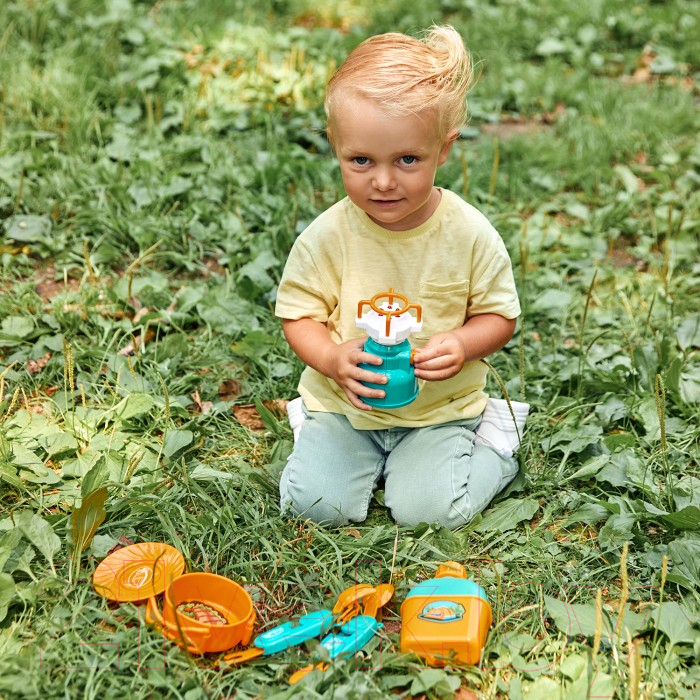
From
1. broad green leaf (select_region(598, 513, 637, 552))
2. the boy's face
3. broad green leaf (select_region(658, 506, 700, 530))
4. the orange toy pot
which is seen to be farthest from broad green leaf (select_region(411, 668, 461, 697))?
the boy's face

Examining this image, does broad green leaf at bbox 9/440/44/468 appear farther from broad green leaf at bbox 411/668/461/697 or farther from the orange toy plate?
broad green leaf at bbox 411/668/461/697

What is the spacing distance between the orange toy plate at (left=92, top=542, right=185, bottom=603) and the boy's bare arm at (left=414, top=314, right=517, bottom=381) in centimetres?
70

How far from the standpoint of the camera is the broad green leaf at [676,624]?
1786 mm

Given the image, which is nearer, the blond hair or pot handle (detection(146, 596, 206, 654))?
pot handle (detection(146, 596, 206, 654))

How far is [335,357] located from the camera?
81.7 inches

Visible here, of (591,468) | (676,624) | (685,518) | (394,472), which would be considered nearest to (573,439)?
(591,468)

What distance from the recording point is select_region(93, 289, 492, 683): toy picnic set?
68.4 inches

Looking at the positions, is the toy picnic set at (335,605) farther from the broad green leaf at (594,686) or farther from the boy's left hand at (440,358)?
the broad green leaf at (594,686)

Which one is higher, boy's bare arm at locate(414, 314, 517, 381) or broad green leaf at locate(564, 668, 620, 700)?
boy's bare arm at locate(414, 314, 517, 381)

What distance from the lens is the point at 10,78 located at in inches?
144

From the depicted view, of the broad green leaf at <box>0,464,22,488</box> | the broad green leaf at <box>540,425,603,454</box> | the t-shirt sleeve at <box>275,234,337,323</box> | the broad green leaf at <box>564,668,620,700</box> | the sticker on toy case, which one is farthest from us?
the broad green leaf at <box>540,425,603,454</box>

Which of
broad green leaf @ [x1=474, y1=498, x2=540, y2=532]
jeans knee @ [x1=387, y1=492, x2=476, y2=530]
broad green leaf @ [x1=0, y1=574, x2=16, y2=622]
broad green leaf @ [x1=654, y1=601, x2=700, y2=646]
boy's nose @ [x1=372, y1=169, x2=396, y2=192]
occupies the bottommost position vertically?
broad green leaf @ [x1=474, y1=498, x2=540, y2=532]

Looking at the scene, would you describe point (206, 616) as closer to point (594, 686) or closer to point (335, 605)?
point (335, 605)

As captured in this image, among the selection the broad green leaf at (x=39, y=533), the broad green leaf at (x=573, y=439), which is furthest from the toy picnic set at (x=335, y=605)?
the broad green leaf at (x=573, y=439)
